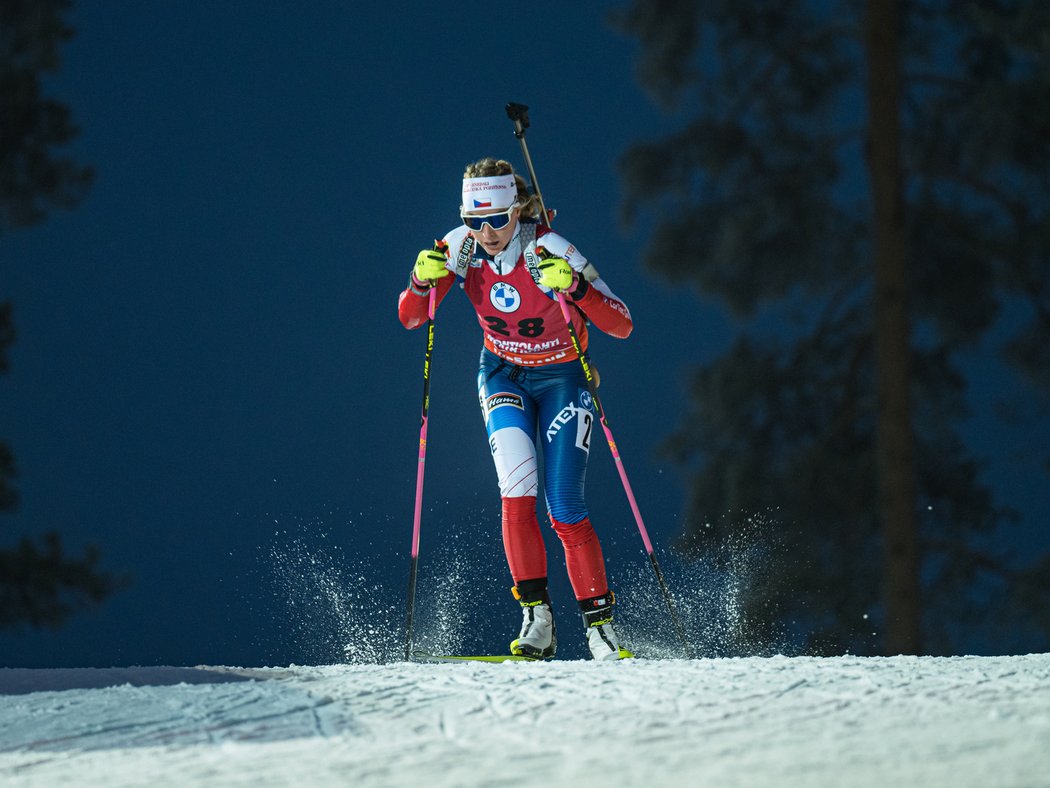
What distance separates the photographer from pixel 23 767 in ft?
10.7

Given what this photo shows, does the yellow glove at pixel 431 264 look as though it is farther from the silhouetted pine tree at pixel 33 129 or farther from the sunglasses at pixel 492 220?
the silhouetted pine tree at pixel 33 129

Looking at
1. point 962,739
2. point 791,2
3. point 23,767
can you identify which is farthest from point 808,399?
point 23,767

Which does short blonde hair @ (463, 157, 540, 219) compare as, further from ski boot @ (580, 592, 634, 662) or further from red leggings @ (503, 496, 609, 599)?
ski boot @ (580, 592, 634, 662)

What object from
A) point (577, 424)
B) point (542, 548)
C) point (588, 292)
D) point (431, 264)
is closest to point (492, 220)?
point (431, 264)

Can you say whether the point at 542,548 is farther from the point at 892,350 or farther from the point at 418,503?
the point at 892,350

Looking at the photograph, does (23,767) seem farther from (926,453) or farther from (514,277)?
(926,453)

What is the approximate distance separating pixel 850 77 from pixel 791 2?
0.67 m

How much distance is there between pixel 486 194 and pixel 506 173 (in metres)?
0.12

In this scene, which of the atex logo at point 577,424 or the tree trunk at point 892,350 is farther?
the tree trunk at point 892,350

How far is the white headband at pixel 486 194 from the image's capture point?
4.95 m

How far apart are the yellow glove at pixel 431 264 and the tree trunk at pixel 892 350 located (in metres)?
3.80

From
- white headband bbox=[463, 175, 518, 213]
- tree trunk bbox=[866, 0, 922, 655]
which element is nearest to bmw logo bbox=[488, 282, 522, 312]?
white headband bbox=[463, 175, 518, 213]

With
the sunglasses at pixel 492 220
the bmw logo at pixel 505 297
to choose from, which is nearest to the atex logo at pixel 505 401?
the bmw logo at pixel 505 297

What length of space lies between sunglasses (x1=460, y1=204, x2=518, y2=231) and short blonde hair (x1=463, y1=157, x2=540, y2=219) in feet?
0.36
